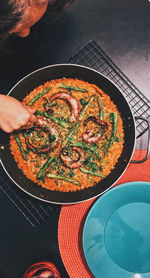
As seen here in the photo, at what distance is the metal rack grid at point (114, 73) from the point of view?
2982 mm

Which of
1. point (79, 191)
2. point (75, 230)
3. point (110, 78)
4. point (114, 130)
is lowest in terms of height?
point (75, 230)

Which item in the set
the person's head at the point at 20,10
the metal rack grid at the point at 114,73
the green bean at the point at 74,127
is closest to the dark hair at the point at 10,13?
the person's head at the point at 20,10

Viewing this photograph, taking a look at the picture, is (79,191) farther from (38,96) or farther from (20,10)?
(20,10)

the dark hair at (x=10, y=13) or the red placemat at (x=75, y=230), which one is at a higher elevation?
the dark hair at (x=10, y=13)

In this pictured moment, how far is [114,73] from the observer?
3.03 meters

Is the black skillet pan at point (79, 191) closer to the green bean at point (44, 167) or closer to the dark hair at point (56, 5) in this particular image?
the green bean at point (44, 167)

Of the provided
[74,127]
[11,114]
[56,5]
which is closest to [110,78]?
[74,127]

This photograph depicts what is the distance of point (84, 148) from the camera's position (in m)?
2.94

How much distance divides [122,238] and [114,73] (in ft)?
6.68

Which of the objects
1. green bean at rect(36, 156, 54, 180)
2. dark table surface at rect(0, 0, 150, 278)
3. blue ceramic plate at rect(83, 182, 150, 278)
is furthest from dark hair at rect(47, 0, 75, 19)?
blue ceramic plate at rect(83, 182, 150, 278)

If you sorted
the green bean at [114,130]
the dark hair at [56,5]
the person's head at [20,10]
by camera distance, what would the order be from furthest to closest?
the green bean at [114,130] → the dark hair at [56,5] → the person's head at [20,10]

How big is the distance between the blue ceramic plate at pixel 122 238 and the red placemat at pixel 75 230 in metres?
0.15

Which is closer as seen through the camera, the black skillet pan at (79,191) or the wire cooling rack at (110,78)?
Result: the black skillet pan at (79,191)

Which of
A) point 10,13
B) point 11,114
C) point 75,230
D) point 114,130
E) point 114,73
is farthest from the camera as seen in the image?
point 114,73
